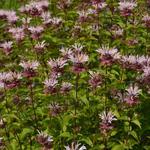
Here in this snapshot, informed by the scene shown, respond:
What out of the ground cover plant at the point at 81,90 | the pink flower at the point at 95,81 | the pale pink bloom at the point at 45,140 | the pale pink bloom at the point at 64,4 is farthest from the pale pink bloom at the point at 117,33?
the pale pink bloom at the point at 45,140

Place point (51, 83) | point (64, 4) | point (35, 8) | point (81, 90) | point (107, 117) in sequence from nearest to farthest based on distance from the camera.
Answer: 1. point (107, 117)
2. point (51, 83)
3. point (81, 90)
4. point (35, 8)
5. point (64, 4)

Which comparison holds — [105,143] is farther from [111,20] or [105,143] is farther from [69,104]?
[111,20]

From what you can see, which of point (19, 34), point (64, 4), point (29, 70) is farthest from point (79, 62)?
point (64, 4)

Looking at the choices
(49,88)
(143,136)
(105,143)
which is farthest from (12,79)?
(143,136)

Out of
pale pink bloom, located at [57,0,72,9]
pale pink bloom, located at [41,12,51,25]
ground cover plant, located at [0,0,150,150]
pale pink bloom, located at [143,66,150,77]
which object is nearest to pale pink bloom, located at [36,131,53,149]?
ground cover plant, located at [0,0,150,150]

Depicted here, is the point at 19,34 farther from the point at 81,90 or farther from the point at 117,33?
the point at 81,90

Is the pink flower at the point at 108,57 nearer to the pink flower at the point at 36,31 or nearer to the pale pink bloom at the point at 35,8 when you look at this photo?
the pink flower at the point at 36,31

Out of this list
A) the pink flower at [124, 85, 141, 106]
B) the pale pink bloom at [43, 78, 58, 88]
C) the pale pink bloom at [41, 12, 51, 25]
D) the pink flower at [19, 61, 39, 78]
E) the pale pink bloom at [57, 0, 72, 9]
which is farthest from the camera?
the pale pink bloom at [57, 0, 72, 9]

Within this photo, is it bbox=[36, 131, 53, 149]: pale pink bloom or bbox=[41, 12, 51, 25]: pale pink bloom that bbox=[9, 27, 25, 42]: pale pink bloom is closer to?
bbox=[41, 12, 51, 25]: pale pink bloom

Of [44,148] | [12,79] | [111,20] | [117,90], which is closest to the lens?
[44,148]
